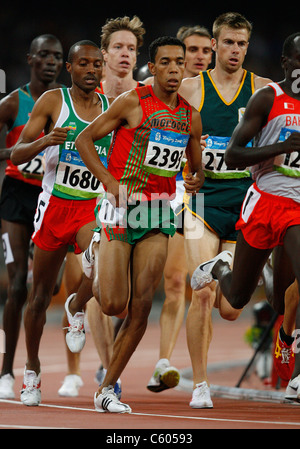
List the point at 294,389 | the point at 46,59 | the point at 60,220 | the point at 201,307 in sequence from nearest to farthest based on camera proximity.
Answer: the point at 294,389 → the point at 60,220 → the point at 201,307 → the point at 46,59

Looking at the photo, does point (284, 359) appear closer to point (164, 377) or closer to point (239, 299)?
point (239, 299)

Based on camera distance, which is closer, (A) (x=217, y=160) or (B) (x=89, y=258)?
(B) (x=89, y=258)

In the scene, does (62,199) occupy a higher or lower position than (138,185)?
lower

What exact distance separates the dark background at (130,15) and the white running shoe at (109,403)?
11.7m

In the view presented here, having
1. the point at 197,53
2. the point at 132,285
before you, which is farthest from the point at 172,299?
the point at 197,53

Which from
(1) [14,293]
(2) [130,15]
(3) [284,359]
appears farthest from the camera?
(2) [130,15]

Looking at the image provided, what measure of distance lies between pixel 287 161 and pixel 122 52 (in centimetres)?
270

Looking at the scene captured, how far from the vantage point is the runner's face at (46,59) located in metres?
7.61

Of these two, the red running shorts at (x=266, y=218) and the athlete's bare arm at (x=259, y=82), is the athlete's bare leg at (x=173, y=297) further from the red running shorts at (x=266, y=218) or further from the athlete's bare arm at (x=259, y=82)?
the red running shorts at (x=266, y=218)

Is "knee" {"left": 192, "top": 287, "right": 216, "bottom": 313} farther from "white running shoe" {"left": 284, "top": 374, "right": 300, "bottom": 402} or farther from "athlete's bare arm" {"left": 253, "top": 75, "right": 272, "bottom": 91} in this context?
"athlete's bare arm" {"left": 253, "top": 75, "right": 272, "bottom": 91}

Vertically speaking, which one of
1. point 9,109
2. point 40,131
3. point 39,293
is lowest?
point 39,293

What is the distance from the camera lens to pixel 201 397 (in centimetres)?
632

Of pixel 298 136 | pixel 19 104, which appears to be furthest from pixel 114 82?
pixel 298 136

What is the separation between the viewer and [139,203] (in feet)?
18.7
